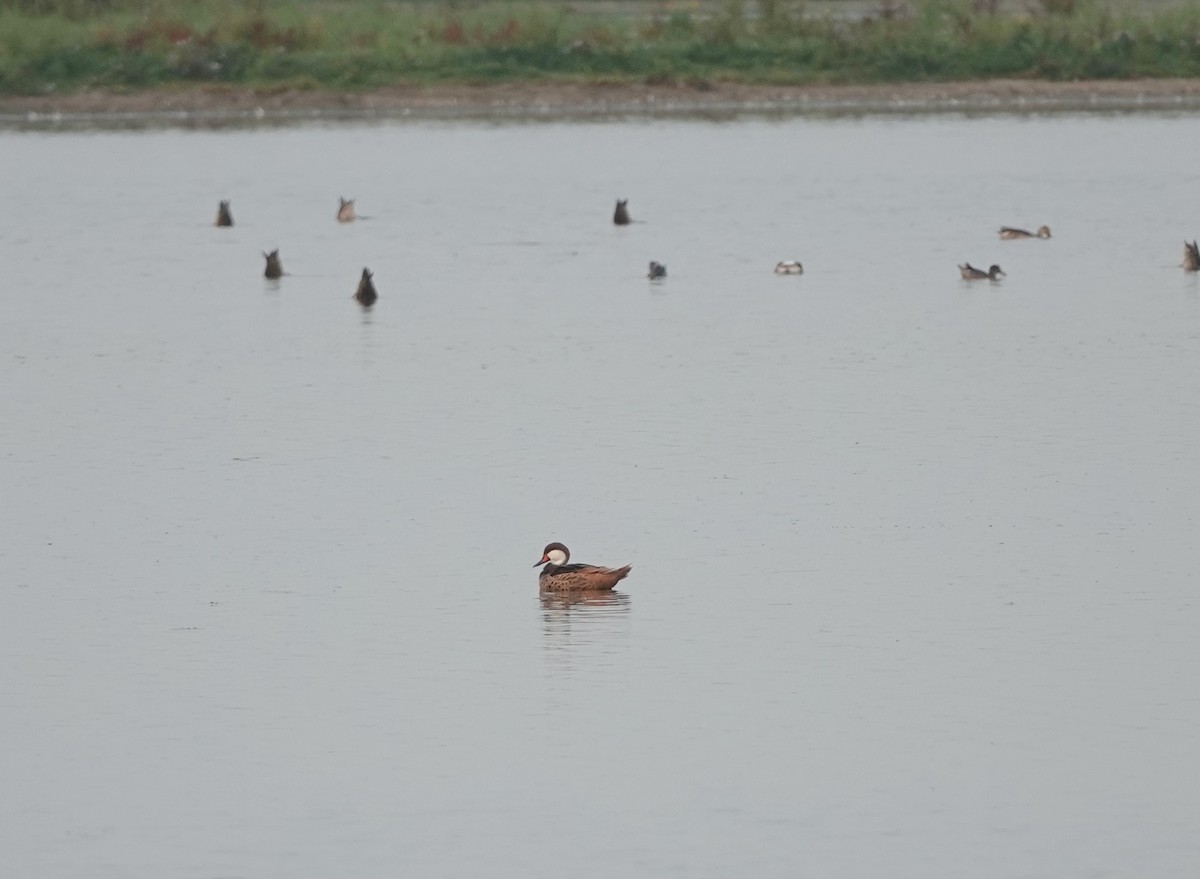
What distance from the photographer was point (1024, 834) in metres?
10.2

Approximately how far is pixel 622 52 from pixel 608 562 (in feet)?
136

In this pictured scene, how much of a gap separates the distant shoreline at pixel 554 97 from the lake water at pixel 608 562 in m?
22.2

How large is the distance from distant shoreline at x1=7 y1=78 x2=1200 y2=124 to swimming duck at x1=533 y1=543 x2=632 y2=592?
136 feet

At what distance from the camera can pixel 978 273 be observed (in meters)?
30.4

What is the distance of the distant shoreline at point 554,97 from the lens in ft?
181

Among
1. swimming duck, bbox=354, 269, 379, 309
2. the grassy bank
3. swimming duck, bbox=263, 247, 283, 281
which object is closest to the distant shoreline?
the grassy bank

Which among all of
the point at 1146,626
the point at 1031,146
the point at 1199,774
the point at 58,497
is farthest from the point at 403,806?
the point at 1031,146

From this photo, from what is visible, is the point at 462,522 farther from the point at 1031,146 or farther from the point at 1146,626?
the point at 1031,146

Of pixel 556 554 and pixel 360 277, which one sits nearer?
pixel 556 554

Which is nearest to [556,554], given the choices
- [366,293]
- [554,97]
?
[366,293]

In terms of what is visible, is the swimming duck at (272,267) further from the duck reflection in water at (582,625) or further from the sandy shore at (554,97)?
the sandy shore at (554,97)

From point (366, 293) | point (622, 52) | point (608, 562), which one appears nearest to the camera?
point (608, 562)

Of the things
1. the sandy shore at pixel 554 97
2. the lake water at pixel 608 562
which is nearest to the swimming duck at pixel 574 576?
the lake water at pixel 608 562

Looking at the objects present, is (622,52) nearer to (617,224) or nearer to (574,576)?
(617,224)
